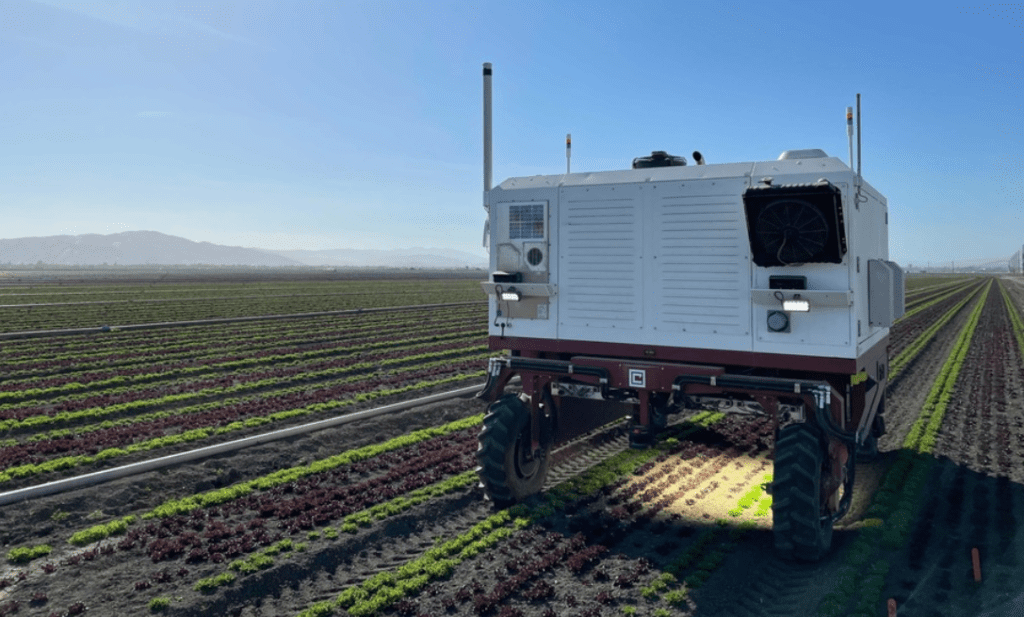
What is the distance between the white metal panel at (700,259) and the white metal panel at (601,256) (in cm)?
25

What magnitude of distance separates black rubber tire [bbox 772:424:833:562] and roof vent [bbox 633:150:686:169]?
354cm

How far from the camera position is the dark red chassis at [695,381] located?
302 inches

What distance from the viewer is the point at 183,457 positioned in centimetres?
1142

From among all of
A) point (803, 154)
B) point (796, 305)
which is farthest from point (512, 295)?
point (803, 154)

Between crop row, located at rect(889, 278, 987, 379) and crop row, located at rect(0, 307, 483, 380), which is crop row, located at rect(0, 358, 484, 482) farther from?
crop row, located at rect(889, 278, 987, 379)

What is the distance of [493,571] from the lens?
7.43 metres

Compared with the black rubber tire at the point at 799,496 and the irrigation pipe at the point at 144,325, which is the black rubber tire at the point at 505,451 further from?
the irrigation pipe at the point at 144,325

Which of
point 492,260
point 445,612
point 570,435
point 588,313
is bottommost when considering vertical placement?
point 445,612

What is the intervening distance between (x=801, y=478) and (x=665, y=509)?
2.41 metres

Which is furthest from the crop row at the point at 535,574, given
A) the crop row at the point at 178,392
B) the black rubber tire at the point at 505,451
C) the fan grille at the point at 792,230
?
the crop row at the point at 178,392

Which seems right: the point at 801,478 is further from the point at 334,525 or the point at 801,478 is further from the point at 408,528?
the point at 334,525

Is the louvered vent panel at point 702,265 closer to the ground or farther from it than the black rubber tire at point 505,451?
farther from it

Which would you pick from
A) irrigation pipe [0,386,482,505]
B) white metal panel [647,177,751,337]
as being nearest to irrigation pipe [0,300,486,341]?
irrigation pipe [0,386,482,505]

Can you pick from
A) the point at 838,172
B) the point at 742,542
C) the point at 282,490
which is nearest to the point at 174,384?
the point at 282,490
